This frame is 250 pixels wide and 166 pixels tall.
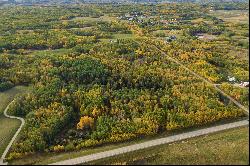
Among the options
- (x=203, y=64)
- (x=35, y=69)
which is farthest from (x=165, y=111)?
(x=35, y=69)

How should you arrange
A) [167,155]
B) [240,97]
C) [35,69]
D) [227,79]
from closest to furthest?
[167,155]
[240,97]
[227,79]
[35,69]

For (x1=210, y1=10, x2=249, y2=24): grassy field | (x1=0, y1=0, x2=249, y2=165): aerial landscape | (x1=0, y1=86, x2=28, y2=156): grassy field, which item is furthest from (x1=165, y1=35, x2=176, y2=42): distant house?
(x1=0, y1=86, x2=28, y2=156): grassy field

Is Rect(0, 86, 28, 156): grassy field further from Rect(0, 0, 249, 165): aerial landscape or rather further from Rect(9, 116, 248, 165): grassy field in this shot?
Rect(9, 116, 248, 165): grassy field

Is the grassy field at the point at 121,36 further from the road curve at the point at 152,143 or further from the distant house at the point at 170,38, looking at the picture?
the road curve at the point at 152,143

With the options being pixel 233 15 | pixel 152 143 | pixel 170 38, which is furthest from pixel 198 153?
pixel 233 15

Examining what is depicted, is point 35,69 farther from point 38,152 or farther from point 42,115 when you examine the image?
point 38,152

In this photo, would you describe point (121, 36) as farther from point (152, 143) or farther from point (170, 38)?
point (152, 143)
